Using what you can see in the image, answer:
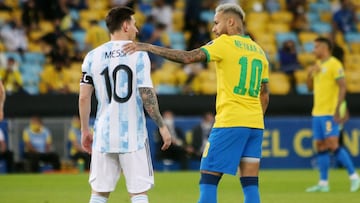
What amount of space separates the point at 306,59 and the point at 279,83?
7.12 feet

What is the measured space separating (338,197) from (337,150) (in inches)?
89.8

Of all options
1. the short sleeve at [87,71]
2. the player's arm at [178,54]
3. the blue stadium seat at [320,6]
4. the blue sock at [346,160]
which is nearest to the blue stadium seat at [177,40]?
the blue stadium seat at [320,6]

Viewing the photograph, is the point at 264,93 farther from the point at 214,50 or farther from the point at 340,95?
the point at 340,95

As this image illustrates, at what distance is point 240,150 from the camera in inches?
355

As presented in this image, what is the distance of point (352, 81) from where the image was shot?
25.7 meters

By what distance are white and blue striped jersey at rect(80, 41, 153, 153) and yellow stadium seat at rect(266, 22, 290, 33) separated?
65.3 feet

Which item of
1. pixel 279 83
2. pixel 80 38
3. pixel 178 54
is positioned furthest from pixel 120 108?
pixel 80 38

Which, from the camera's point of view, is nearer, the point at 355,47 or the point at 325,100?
the point at 325,100

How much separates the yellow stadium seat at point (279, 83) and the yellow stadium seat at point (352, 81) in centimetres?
166

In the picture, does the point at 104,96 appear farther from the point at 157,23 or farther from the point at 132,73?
the point at 157,23

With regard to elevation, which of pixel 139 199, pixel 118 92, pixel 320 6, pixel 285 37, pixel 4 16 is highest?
pixel 320 6

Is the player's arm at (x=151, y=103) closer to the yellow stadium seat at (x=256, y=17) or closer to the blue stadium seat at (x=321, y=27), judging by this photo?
the yellow stadium seat at (x=256, y=17)

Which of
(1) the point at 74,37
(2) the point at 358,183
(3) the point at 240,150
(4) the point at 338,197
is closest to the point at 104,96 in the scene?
(3) the point at 240,150

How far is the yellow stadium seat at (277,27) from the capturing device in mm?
28073
